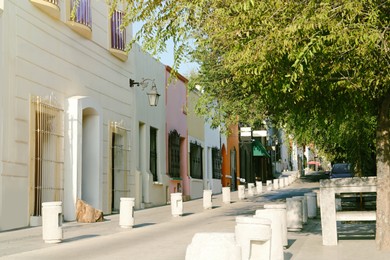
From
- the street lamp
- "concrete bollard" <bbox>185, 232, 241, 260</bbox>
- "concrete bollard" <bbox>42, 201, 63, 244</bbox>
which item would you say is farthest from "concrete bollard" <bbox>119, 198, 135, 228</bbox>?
"concrete bollard" <bbox>185, 232, 241, 260</bbox>

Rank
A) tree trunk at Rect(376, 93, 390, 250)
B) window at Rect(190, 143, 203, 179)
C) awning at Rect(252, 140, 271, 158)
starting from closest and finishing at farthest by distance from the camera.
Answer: tree trunk at Rect(376, 93, 390, 250), window at Rect(190, 143, 203, 179), awning at Rect(252, 140, 271, 158)

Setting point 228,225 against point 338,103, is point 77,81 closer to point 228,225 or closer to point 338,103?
point 228,225

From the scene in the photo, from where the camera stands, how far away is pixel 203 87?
60.4ft

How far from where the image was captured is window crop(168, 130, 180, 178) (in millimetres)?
28062

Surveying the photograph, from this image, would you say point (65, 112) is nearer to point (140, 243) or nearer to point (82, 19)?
point (82, 19)

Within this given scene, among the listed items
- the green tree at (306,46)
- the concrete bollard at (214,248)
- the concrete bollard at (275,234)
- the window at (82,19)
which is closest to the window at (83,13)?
the window at (82,19)

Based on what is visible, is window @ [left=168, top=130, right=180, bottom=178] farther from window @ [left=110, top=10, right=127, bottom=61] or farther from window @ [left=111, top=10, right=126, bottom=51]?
window @ [left=111, top=10, right=126, bottom=51]

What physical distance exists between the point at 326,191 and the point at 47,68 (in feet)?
30.9

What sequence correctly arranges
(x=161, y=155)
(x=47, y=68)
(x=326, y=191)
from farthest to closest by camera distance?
(x=161, y=155) → (x=47, y=68) → (x=326, y=191)

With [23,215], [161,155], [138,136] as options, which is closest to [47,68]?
[23,215]

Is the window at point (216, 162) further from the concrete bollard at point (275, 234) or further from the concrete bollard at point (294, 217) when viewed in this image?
the concrete bollard at point (275, 234)

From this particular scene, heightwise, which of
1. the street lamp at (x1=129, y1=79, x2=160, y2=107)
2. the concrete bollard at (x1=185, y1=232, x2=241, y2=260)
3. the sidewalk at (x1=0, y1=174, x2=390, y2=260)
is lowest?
the sidewalk at (x1=0, y1=174, x2=390, y2=260)

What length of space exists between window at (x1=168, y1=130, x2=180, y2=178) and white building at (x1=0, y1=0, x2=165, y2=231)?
3.71 meters

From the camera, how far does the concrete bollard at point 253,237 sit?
6281 mm
